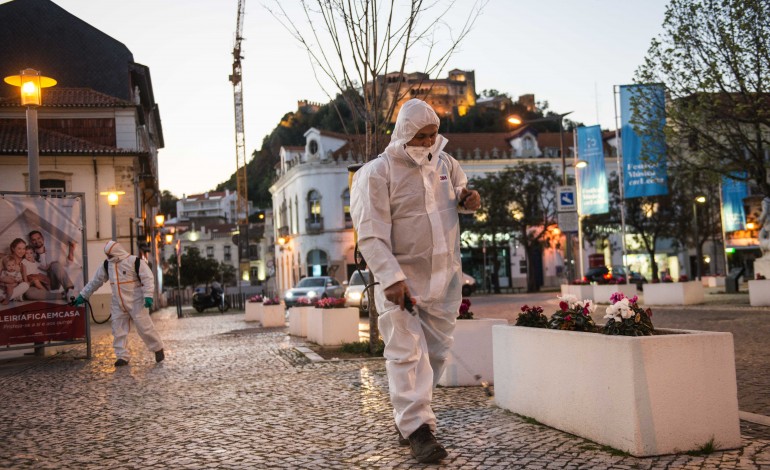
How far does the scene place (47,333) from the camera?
1380 cm

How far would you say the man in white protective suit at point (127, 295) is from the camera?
40.8 ft

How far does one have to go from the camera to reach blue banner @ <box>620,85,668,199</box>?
2267 centimetres

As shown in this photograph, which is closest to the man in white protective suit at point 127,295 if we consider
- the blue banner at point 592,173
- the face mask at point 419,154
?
the face mask at point 419,154

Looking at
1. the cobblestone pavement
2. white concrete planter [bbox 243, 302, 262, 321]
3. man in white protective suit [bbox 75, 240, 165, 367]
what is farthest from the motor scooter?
the cobblestone pavement

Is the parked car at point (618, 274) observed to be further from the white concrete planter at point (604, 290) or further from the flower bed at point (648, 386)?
the flower bed at point (648, 386)

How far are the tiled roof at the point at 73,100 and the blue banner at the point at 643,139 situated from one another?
79.7ft

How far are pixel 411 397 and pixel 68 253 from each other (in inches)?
418

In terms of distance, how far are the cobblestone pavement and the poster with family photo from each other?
238 centimetres

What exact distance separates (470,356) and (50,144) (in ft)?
104

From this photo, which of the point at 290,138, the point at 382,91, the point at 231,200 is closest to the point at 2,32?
the point at 382,91

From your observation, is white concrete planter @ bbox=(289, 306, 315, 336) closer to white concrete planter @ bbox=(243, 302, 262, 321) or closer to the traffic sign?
white concrete planter @ bbox=(243, 302, 262, 321)

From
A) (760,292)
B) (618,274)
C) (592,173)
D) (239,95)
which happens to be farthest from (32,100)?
(239,95)

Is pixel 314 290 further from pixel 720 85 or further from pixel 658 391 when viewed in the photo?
pixel 658 391

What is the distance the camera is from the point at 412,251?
5266 mm
